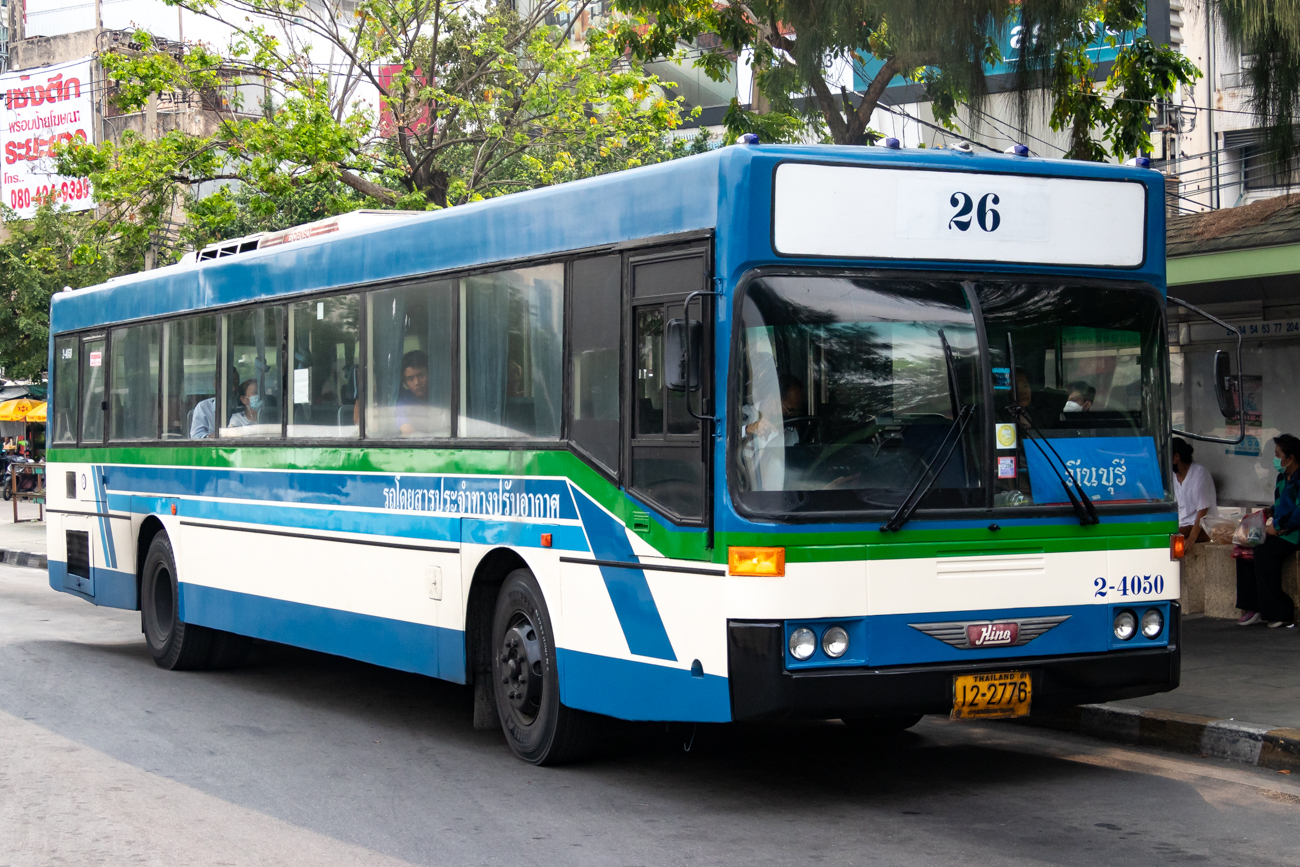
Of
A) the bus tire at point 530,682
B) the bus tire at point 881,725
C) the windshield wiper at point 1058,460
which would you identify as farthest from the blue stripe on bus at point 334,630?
the windshield wiper at point 1058,460

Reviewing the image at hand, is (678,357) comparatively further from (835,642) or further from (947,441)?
(835,642)

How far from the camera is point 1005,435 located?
6.81 m

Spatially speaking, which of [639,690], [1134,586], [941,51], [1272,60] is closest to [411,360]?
[639,690]

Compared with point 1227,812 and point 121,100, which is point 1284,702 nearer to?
point 1227,812

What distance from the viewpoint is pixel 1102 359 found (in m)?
7.17

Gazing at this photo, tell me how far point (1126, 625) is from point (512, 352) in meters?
3.40

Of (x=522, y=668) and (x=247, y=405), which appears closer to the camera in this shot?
(x=522, y=668)

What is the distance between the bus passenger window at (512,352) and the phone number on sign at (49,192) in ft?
127

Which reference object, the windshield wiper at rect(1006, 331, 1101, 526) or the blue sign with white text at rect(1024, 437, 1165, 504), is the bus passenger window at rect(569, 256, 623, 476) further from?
the blue sign with white text at rect(1024, 437, 1165, 504)

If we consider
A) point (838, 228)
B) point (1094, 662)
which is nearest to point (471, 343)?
point (838, 228)

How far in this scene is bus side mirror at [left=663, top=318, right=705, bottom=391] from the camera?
21.3ft

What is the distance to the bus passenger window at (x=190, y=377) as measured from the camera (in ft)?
37.8

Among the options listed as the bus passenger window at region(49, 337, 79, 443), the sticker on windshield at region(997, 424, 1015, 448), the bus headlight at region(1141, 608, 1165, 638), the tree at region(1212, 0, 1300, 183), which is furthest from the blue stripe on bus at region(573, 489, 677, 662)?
the bus passenger window at region(49, 337, 79, 443)

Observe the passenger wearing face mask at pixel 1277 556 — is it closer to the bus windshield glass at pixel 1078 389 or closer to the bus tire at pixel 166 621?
the bus windshield glass at pixel 1078 389
